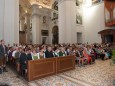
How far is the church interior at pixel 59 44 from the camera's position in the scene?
5680 millimetres

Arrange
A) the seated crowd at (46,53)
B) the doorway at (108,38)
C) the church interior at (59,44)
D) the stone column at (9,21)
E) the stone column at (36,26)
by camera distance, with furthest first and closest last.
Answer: the stone column at (36,26) → the doorway at (108,38) → the stone column at (9,21) → the seated crowd at (46,53) → the church interior at (59,44)

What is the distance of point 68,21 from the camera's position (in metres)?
15.5

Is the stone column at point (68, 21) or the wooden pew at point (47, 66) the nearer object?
the wooden pew at point (47, 66)

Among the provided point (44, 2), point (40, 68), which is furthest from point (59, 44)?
point (44, 2)

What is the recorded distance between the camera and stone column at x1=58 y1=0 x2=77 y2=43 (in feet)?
50.8

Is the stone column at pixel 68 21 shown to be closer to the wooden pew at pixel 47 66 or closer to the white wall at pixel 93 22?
the white wall at pixel 93 22

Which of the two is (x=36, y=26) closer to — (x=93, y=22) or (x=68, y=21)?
(x=68, y=21)

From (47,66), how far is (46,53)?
90 centimetres

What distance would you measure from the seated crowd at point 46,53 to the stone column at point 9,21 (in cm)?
90

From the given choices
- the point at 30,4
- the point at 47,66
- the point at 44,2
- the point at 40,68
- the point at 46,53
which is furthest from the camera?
the point at 44,2

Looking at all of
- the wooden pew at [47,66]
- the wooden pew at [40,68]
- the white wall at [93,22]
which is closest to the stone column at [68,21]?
the white wall at [93,22]

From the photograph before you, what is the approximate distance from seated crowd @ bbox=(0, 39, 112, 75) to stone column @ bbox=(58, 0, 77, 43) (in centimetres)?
487

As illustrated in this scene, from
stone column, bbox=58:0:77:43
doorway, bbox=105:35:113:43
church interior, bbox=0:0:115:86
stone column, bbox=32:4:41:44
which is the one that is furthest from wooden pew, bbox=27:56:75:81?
stone column, bbox=32:4:41:44

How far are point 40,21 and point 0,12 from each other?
532 inches
